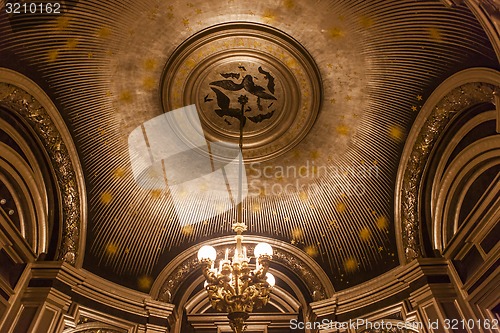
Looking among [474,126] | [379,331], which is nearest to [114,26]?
[474,126]

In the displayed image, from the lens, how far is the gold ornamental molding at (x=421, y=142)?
6.08m

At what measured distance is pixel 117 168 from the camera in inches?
304

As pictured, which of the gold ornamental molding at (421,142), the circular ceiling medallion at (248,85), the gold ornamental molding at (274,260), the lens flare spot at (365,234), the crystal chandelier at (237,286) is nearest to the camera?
the crystal chandelier at (237,286)

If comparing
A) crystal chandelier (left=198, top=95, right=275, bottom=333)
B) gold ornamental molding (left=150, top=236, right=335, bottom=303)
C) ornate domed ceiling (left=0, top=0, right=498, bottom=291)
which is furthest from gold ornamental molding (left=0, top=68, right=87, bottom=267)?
crystal chandelier (left=198, top=95, right=275, bottom=333)

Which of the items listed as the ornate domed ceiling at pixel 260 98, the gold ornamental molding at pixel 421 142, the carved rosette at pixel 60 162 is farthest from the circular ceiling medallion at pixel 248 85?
the carved rosette at pixel 60 162

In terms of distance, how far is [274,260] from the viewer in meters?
8.80

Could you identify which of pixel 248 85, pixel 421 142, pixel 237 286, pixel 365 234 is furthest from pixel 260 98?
pixel 237 286

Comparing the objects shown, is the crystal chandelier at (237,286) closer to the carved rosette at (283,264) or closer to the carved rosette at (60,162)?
the carved rosette at (283,264)

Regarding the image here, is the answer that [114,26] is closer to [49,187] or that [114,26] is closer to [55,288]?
[49,187]

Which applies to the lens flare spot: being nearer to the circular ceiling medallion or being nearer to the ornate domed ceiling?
the ornate domed ceiling

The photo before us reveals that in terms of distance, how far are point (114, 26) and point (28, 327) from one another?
4437 millimetres

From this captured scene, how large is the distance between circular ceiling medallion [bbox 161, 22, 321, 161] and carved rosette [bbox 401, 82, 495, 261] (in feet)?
5.85

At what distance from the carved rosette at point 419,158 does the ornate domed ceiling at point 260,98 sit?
255 mm

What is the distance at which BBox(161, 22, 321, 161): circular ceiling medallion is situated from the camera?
22.4ft
